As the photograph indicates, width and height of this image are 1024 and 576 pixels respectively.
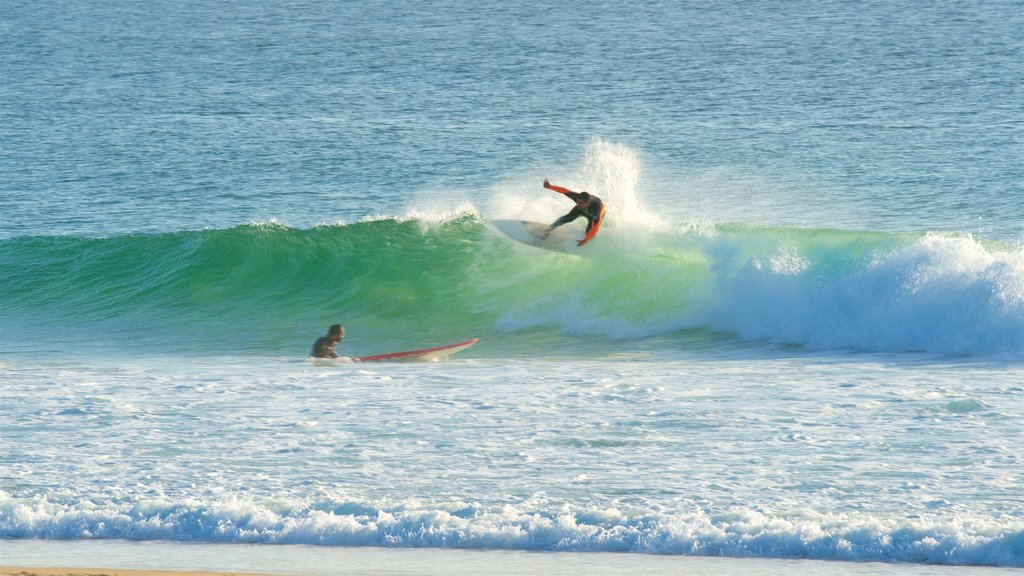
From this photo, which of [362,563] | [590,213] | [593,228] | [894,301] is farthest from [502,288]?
[362,563]

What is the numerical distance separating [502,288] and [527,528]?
35.6 ft

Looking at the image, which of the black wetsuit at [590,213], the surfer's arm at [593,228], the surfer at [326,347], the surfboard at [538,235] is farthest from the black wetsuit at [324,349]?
the surfer's arm at [593,228]

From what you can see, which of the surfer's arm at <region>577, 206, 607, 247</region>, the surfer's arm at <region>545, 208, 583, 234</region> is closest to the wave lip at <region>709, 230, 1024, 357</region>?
the surfer's arm at <region>577, 206, 607, 247</region>

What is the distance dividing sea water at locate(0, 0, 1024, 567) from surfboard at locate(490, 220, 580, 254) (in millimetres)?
707

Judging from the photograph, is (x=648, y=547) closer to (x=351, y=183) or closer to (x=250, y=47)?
(x=351, y=183)

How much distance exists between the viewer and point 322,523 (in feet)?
24.3

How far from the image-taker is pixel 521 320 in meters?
16.5

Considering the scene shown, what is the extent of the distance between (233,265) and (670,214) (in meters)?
9.51

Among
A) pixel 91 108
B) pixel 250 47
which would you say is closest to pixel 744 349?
pixel 91 108

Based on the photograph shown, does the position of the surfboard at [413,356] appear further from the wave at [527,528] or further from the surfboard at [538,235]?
the wave at [527,528]

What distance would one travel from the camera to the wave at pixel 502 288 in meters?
14.9

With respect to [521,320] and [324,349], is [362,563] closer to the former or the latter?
[324,349]

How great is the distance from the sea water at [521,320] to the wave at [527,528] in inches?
0.9

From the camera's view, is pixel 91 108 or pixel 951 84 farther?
pixel 951 84
